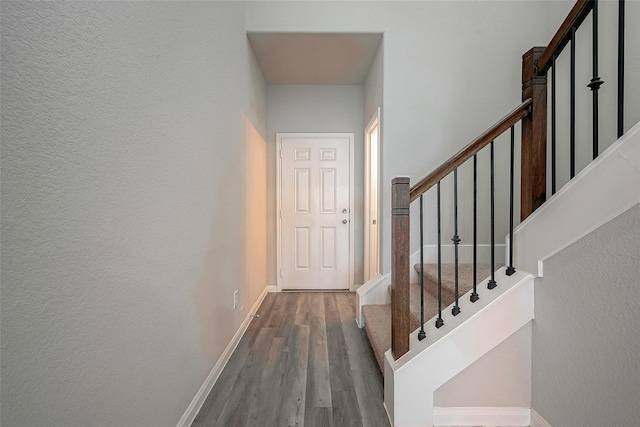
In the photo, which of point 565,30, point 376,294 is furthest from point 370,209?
point 565,30

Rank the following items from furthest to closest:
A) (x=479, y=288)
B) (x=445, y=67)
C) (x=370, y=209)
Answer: (x=370, y=209) → (x=445, y=67) → (x=479, y=288)

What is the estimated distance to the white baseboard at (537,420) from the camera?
1511mm

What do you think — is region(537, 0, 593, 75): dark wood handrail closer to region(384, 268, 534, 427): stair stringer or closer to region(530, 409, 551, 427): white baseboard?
region(384, 268, 534, 427): stair stringer

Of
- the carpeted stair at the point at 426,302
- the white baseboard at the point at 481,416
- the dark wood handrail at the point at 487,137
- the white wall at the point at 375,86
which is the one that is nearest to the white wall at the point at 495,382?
the white baseboard at the point at 481,416

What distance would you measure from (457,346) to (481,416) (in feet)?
1.25

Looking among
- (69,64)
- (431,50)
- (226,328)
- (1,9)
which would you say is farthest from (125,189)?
(431,50)

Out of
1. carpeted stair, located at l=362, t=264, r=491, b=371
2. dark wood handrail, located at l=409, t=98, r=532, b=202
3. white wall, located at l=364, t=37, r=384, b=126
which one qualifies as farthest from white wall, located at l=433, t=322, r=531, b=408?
white wall, located at l=364, t=37, r=384, b=126

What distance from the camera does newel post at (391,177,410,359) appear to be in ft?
5.18

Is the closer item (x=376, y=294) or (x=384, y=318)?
(x=384, y=318)

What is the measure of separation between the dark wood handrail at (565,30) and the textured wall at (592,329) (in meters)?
0.75

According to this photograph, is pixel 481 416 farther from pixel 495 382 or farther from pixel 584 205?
pixel 584 205

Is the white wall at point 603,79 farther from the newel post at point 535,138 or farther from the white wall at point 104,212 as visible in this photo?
the white wall at point 104,212

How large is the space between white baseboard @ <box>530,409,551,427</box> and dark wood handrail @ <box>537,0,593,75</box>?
1554 millimetres

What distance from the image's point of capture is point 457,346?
5.09 ft
